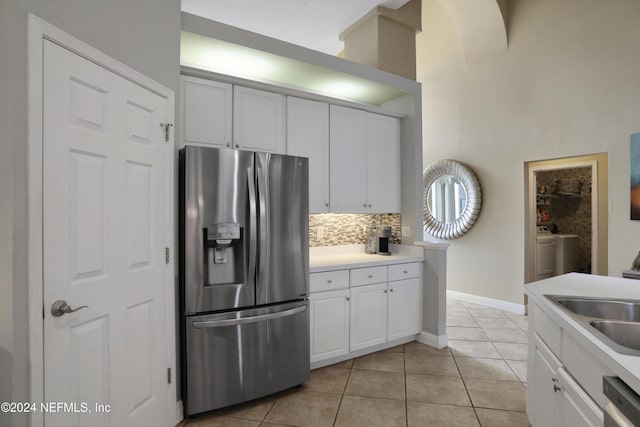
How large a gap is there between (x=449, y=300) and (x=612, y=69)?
11.4 ft

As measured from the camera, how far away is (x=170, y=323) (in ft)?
6.87

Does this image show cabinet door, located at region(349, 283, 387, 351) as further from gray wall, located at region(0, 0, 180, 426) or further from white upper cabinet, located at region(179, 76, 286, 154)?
gray wall, located at region(0, 0, 180, 426)

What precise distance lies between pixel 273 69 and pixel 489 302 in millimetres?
4188

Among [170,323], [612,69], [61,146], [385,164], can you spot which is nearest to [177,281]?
[170,323]

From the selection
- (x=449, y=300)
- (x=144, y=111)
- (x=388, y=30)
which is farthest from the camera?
(x=449, y=300)

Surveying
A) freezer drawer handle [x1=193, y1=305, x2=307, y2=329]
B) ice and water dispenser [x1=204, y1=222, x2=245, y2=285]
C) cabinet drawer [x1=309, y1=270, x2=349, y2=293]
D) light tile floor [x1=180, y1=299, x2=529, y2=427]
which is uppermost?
ice and water dispenser [x1=204, y1=222, x2=245, y2=285]

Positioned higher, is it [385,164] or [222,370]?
[385,164]

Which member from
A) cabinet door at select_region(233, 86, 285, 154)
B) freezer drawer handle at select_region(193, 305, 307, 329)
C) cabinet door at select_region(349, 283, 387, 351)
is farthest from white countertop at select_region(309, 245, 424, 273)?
cabinet door at select_region(233, 86, 285, 154)

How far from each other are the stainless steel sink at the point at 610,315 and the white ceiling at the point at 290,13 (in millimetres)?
3319

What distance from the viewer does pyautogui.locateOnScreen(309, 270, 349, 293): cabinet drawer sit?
2.77 meters

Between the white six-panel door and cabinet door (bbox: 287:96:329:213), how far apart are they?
1190mm

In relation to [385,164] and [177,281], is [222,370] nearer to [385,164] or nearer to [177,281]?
[177,281]

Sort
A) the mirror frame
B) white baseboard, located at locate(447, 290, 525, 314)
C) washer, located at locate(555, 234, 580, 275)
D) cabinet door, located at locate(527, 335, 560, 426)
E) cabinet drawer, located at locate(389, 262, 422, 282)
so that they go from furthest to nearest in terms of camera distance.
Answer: washer, located at locate(555, 234, 580, 275)
the mirror frame
white baseboard, located at locate(447, 290, 525, 314)
cabinet drawer, located at locate(389, 262, 422, 282)
cabinet door, located at locate(527, 335, 560, 426)

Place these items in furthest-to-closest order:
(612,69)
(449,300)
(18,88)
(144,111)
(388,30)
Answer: (449,300), (388,30), (612,69), (144,111), (18,88)
